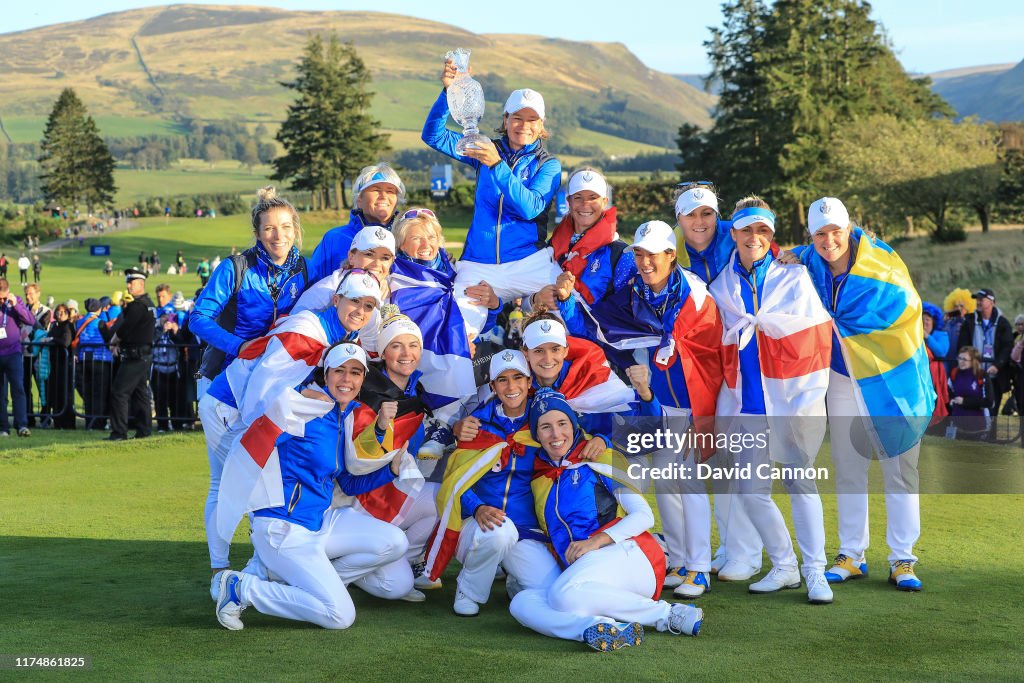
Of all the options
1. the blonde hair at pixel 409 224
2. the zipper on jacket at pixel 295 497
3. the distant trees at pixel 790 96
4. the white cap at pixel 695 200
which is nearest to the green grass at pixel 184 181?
the distant trees at pixel 790 96

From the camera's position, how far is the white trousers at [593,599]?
5594 millimetres

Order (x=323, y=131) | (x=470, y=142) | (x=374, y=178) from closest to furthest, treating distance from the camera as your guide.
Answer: (x=470, y=142), (x=374, y=178), (x=323, y=131)

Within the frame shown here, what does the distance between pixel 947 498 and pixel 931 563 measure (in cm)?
248

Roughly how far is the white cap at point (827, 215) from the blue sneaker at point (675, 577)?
207 centimetres

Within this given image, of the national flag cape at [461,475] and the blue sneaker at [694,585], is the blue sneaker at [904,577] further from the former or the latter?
the national flag cape at [461,475]

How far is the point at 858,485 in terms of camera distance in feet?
22.6

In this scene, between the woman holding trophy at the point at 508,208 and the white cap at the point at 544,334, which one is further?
the woman holding trophy at the point at 508,208

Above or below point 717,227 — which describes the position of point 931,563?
below

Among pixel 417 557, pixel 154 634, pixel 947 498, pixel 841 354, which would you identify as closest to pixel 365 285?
pixel 417 557

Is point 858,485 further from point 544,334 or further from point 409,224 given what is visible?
point 409,224

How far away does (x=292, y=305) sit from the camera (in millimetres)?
6785

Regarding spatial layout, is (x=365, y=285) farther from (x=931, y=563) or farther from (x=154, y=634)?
(x=931, y=563)

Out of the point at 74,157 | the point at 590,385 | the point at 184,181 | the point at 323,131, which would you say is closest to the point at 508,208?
the point at 590,385

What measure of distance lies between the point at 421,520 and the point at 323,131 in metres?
85.4
